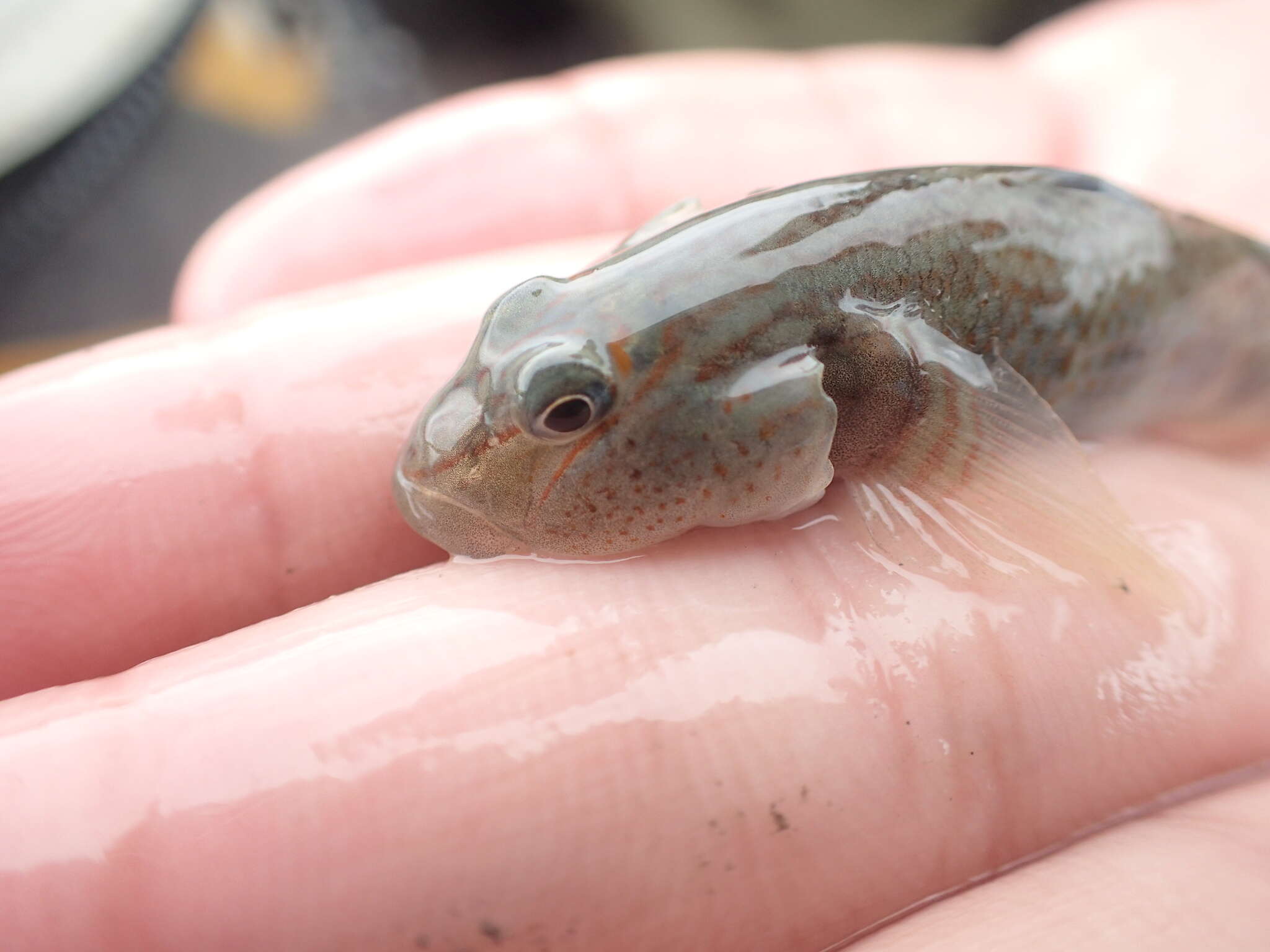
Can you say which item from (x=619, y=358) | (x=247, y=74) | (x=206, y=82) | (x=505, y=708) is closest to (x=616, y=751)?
(x=505, y=708)

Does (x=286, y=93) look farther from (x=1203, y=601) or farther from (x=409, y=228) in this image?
(x=1203, y=601)

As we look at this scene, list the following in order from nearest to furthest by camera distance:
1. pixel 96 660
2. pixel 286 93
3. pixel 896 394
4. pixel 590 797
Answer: pixel 590 797 < pixel 896 394 < pixel 96 660 < pixel 286 93

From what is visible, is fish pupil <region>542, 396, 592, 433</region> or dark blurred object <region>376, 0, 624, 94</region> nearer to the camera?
fish pupil <region>542, 396, 592, 433</region>

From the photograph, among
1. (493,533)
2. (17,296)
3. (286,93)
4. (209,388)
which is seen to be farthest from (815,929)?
(286,93)

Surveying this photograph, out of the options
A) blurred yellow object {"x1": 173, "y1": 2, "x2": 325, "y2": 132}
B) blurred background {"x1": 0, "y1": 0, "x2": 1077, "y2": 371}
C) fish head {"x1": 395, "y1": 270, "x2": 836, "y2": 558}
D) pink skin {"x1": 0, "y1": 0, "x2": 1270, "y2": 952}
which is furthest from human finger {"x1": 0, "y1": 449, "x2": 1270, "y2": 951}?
blurred yellow object {"x1": 173, "y1": 2, "x2": 325, "y2": 132}

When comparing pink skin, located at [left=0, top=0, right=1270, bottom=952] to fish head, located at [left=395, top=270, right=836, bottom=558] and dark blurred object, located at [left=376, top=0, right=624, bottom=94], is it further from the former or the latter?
dark blurred object, located at [left=376, top=0, right=624, bottom=94]

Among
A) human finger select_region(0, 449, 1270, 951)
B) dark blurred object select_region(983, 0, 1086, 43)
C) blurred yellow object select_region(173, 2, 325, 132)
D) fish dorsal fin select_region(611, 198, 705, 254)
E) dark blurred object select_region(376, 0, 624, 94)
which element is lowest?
human finger select_region(0, 449, 1270, 951)

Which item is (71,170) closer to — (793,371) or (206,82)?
(206,82)

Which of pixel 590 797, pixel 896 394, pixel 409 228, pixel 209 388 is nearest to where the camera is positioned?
pixel 590 797
